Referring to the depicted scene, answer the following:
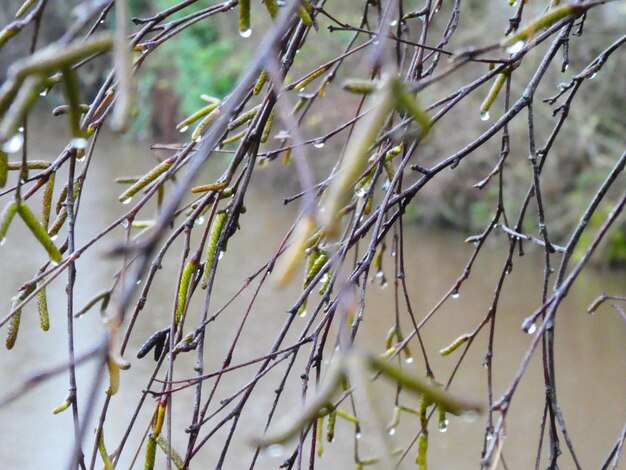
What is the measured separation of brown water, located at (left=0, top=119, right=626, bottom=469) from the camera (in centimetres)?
361

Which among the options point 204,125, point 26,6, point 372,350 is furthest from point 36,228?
point 372,350

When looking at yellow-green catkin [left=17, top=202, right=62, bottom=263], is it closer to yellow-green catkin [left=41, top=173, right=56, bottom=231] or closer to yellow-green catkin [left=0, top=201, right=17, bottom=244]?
yellow-green catkin [left=0, top=201, right=17, bottom=244]

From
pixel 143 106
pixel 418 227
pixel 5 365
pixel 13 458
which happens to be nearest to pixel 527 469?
pixel 13 458

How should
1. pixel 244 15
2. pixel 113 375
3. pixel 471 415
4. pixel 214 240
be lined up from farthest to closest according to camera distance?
1. pixel 214 240
2. pixel 113 375
3. pixel 244 15
4. pixel 471 415

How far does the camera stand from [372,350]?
465 centimetres

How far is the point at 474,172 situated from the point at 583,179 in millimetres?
902

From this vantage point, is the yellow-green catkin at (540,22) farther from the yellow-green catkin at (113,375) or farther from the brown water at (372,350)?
the brown water at (372,350)

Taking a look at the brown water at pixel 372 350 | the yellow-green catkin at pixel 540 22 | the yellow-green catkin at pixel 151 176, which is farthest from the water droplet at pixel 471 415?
the brown water at pixel 372 350

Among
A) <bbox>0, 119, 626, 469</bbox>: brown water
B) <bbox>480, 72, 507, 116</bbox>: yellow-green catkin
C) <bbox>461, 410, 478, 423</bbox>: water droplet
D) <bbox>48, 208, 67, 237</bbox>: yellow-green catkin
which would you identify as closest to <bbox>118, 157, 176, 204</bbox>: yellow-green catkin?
A: <bbox>48, 208, 67, 237</bbox>: yellow-green catkin

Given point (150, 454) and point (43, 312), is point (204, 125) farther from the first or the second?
point (150, 454)

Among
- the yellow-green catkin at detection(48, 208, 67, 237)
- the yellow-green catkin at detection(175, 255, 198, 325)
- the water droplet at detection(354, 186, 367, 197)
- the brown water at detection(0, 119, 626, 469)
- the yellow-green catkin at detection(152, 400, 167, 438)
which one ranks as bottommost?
the yellow-green catkin at detection(152, 400, 167, 438)

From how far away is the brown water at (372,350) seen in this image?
11.8 ft

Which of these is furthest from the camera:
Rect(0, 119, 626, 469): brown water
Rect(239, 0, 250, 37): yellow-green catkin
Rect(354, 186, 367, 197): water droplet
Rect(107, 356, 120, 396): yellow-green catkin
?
Rect(0, 119, 626, 469): brown water

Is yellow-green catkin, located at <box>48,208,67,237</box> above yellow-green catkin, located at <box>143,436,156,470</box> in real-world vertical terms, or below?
above
